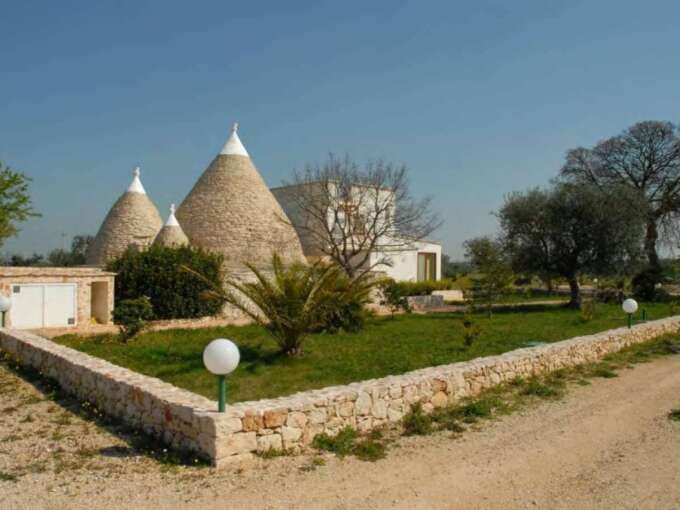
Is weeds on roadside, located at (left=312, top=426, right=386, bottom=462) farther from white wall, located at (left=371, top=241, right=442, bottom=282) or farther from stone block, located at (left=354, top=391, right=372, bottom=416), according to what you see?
white wall, located at (left=371, top=241, right=442, bottom=282)

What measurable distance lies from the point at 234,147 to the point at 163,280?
10368 mm

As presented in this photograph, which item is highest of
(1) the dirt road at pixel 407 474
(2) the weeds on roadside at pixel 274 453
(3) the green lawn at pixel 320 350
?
(3) the green lawn at pixel 320 350

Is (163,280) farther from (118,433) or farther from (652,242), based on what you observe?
(652,242)

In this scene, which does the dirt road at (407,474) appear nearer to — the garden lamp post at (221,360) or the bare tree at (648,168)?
the garden lamp post at (221,360)

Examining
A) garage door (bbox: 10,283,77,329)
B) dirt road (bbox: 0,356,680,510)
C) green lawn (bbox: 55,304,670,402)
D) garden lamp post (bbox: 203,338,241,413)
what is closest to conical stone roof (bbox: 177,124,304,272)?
garage door (bbox: 10,283,77,329)

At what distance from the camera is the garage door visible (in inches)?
620

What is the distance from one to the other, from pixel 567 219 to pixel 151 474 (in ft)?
71.8

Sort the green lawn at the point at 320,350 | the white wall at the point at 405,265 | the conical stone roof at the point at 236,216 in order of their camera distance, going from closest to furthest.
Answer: the green lawn at the point at 320,350 < the conical stone roof at the point at 236,216 < the white wall at the point at 405,265

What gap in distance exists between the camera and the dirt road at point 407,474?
185 inches

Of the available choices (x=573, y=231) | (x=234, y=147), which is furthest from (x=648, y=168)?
(x=234, y=147)

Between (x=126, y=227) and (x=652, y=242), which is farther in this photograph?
(x=652, y=242)

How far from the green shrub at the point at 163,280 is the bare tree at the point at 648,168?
79.0 ft

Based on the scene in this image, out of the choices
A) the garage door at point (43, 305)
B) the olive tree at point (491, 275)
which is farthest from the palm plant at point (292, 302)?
the olive tree at point (491, 275)

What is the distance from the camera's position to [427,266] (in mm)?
42188
